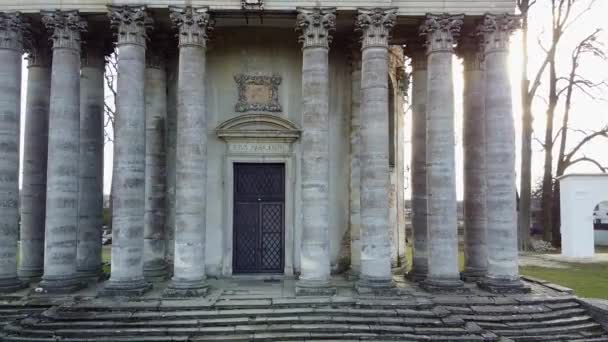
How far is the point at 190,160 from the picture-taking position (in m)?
11.5

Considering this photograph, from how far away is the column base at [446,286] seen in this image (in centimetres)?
1171

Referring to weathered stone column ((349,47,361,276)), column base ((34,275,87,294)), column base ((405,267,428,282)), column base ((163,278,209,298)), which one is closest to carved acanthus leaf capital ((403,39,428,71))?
weathered stone column ((349,47,361,276))

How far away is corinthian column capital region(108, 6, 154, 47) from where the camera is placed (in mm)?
11539

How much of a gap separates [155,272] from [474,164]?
30.9 feet

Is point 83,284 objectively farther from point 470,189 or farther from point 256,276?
point 470,189

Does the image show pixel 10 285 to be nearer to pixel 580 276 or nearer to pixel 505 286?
pixel 505 286

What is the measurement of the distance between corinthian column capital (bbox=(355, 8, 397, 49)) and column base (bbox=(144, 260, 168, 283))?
818cm

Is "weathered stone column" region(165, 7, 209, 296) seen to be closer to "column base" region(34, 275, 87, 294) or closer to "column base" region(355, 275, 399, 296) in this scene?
"column base" region(34, 275, 87, 294)

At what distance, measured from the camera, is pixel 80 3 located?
12.0 meters

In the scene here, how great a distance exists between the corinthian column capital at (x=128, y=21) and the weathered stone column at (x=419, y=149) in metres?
7.43

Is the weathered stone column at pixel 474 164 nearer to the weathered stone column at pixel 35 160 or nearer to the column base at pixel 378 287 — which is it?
the column base at pixel 378 287

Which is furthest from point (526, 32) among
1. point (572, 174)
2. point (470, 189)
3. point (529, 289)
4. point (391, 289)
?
point (391, 289)

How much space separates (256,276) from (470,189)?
6.56 metres

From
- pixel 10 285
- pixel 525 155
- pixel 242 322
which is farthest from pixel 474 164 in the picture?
pixel 525 155
